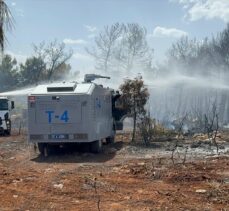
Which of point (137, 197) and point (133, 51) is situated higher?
point (133, 51)

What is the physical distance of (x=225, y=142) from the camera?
2173 cm

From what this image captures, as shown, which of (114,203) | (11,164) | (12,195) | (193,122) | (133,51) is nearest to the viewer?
(114,203)

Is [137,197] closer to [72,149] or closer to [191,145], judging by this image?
[72,149]

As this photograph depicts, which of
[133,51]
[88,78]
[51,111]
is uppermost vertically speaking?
[133,51]

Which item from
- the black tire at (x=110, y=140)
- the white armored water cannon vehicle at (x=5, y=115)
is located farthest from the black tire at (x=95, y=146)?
the white armored water cannon vehicle at (x=5, y=115)

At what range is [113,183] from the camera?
35.0 feet

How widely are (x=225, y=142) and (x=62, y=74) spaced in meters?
50.9

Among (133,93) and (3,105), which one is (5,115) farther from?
(133,93)

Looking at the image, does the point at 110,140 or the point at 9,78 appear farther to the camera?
the point at 9,78

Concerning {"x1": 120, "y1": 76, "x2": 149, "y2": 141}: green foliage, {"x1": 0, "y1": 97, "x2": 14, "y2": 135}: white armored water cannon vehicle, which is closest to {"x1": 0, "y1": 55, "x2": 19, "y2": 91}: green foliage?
{"x1": 0, "y1": 97, "x2": 14, "y2": 135}: white armored water cannon vehicle

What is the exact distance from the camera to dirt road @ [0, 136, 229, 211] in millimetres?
8667

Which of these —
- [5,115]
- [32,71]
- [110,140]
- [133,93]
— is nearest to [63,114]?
[110,140]

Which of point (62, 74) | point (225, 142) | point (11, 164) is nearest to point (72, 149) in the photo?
point (11, 164)

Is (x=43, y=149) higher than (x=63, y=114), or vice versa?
(x=63, y=114)
